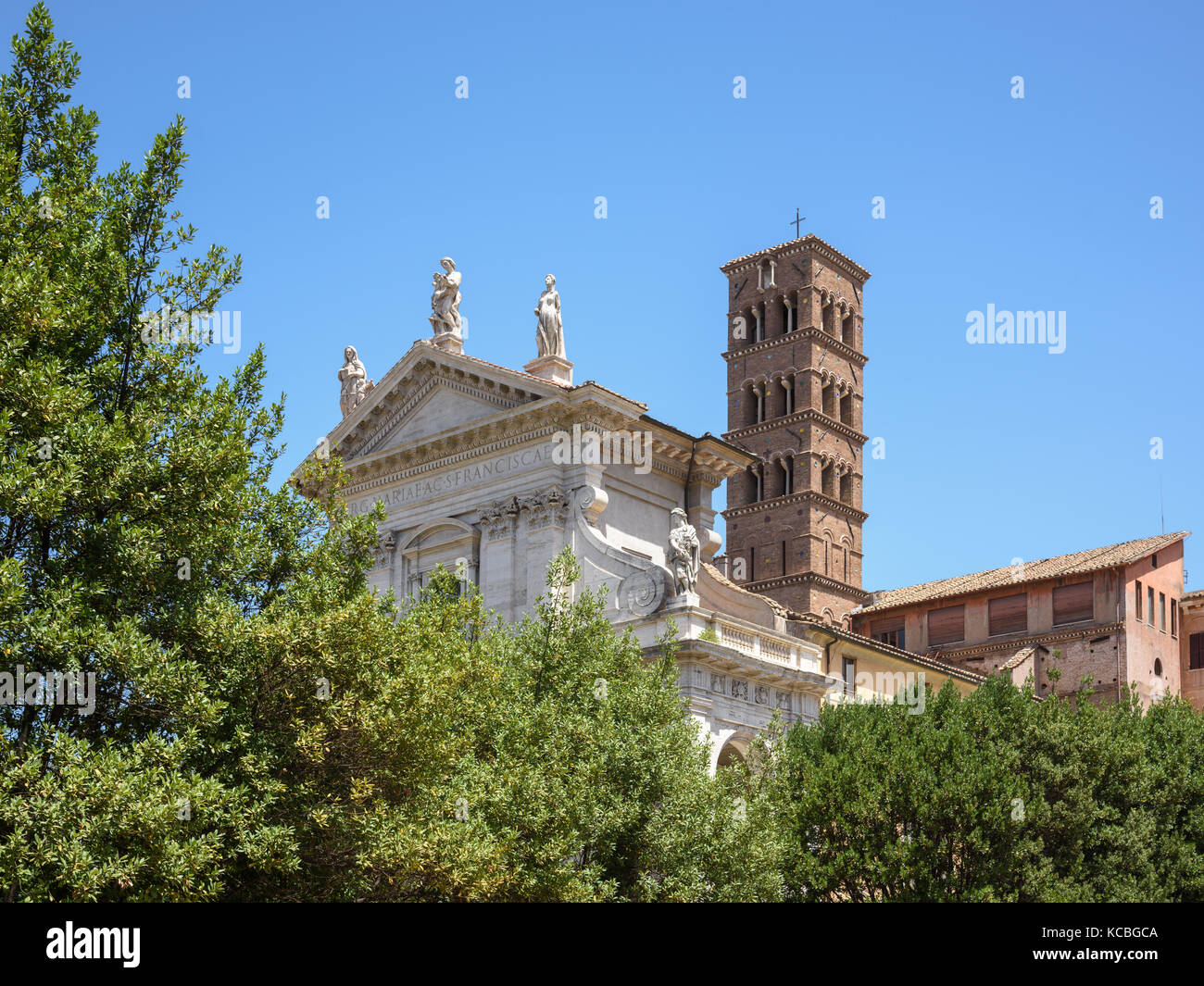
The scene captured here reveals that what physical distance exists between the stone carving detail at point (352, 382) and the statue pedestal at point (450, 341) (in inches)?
139

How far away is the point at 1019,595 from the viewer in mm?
58875

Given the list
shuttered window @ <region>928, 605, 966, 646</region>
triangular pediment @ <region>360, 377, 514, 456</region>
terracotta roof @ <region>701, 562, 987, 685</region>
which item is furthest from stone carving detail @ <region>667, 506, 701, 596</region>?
shuttered window @ <region>928, 605, 966, 646</region>

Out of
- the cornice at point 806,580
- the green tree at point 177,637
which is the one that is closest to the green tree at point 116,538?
the green tree at point 177,637

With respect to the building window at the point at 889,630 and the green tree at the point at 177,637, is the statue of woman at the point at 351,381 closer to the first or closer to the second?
the green tree at the point at 177,637

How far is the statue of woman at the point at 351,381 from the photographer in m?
43.5

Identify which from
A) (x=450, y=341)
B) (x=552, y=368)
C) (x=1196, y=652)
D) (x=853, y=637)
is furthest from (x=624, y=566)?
(x=1196, y=652)

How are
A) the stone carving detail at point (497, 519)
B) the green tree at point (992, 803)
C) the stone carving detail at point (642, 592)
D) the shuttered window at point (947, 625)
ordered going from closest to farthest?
the green tree at point (992, 803) < the stone carving detail at point (642, 592) < the stone carving detail at point (497, 519) < the shuttered window at point (947, 625)

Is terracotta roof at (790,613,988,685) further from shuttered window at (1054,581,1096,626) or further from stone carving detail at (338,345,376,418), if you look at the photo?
stone carving detail at (338,345,376,418)

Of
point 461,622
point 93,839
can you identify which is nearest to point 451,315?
point 461,622

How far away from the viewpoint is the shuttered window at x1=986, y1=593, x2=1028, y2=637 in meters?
58.6
